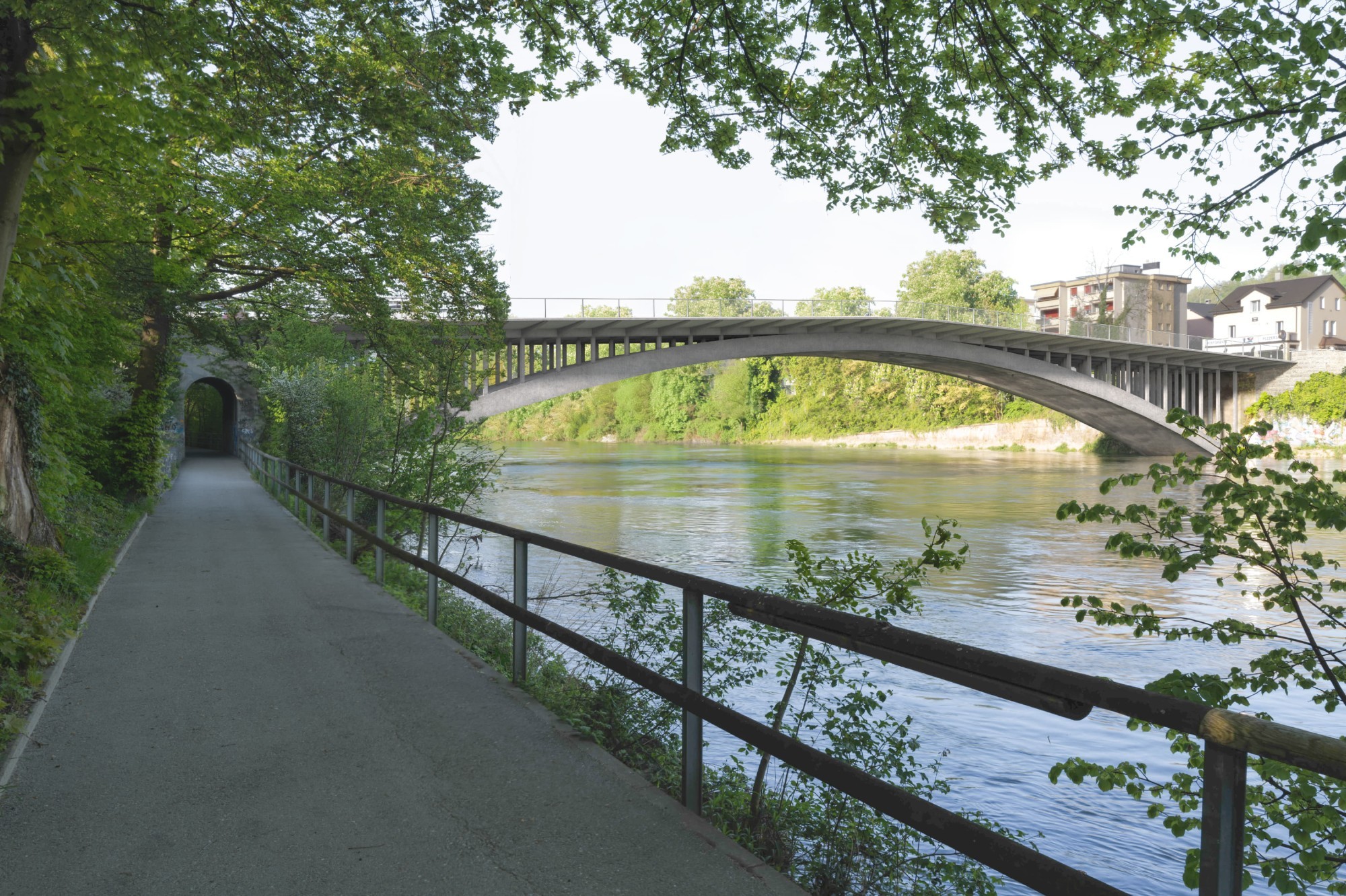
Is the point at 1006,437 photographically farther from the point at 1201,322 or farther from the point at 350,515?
the point at 350,515

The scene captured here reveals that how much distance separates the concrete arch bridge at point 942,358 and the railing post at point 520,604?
27058 mm

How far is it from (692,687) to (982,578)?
41.6ft

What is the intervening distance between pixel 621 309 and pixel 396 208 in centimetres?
2501

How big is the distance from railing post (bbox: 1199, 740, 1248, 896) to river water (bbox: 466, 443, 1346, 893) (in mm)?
3621

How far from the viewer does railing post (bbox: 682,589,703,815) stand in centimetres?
382

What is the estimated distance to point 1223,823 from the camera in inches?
76.6

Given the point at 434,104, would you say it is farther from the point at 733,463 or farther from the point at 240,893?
the point at 733,463

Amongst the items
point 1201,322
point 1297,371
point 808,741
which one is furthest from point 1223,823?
point 1201,322

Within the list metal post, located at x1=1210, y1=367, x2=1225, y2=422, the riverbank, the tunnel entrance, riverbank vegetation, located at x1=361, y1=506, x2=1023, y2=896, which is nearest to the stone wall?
metal post, located at x1=1210, y1=367, x2=1225, y2=422

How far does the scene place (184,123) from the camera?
8.41 metres

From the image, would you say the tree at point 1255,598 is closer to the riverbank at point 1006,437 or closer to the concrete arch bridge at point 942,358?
the concrete arch bridge at point 942,358

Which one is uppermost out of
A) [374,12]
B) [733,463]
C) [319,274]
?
[374,12]

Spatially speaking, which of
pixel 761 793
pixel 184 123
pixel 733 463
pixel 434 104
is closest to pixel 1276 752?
pixel 761 793

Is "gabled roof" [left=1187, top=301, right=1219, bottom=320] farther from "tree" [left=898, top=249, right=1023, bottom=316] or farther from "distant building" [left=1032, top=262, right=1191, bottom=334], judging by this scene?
"tree" [left=898, top=249, right=1023, bottom=316]
